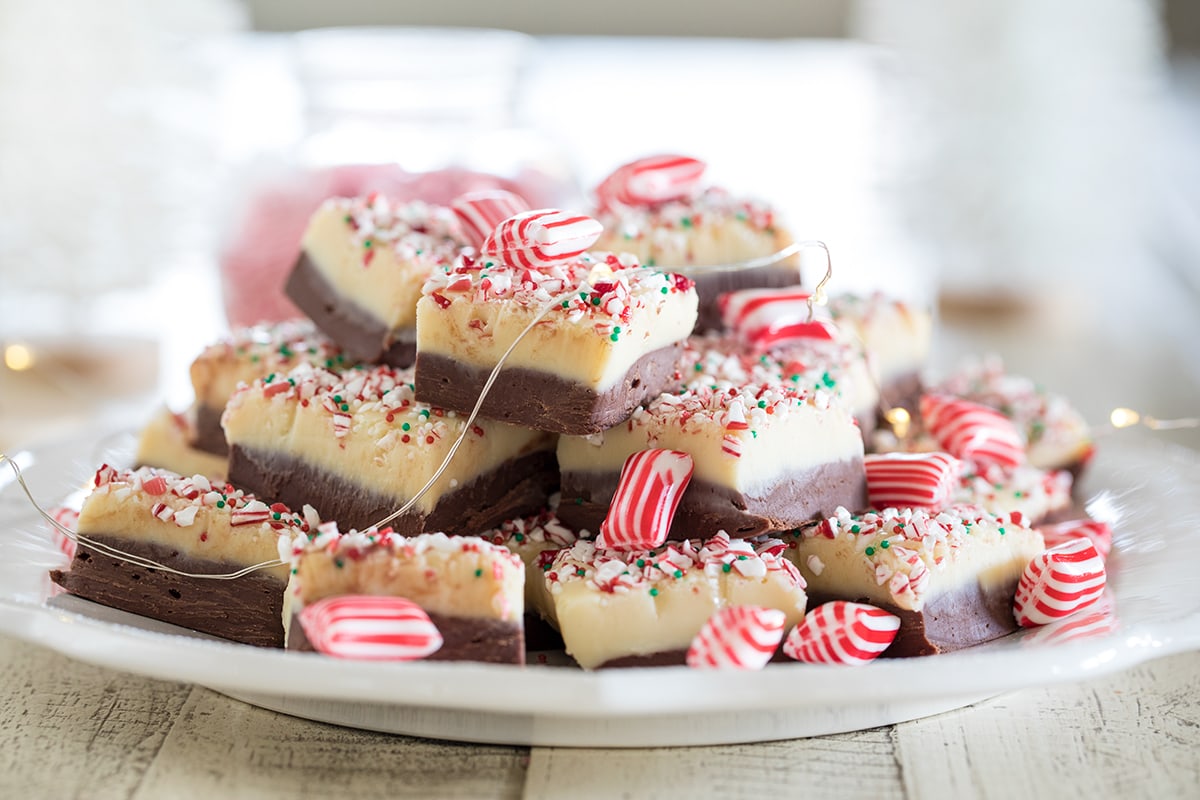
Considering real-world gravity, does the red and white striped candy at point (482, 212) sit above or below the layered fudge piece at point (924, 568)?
above

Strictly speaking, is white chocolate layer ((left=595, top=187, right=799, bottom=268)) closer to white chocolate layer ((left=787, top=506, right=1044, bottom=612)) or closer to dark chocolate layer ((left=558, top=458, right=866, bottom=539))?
dark chocolate layer ((left=558, top=458, right=866, bottom=539))

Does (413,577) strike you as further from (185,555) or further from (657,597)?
(185,555)

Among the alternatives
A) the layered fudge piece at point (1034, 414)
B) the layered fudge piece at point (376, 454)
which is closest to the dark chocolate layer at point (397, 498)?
the layered fudge piece at point (376, 454)

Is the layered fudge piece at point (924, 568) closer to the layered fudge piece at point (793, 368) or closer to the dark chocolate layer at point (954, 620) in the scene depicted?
the dark chocolate layer at point (954, 620)

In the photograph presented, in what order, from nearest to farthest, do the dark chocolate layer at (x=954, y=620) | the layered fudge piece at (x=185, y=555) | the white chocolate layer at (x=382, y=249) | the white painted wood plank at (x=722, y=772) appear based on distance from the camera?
the white painted wood plank at (x=722, y=772) < the dark chocolate layer at (x=954, y=620) < the layered fudge piece at (x=185, y=555) < the white chocolate layer at (x=382, y=249)

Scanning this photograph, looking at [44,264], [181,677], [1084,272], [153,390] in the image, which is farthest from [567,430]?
[1084,272]

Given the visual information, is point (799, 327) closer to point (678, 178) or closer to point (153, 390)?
point (678, 178)

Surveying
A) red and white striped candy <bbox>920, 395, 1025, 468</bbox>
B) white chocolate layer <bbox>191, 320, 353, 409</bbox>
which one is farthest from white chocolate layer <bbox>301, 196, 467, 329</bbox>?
red and white striped candy <bbox>920, 395, 1025, 468</bbox>

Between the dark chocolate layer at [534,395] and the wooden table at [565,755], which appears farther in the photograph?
the dark chocolate layer at [534,395]
